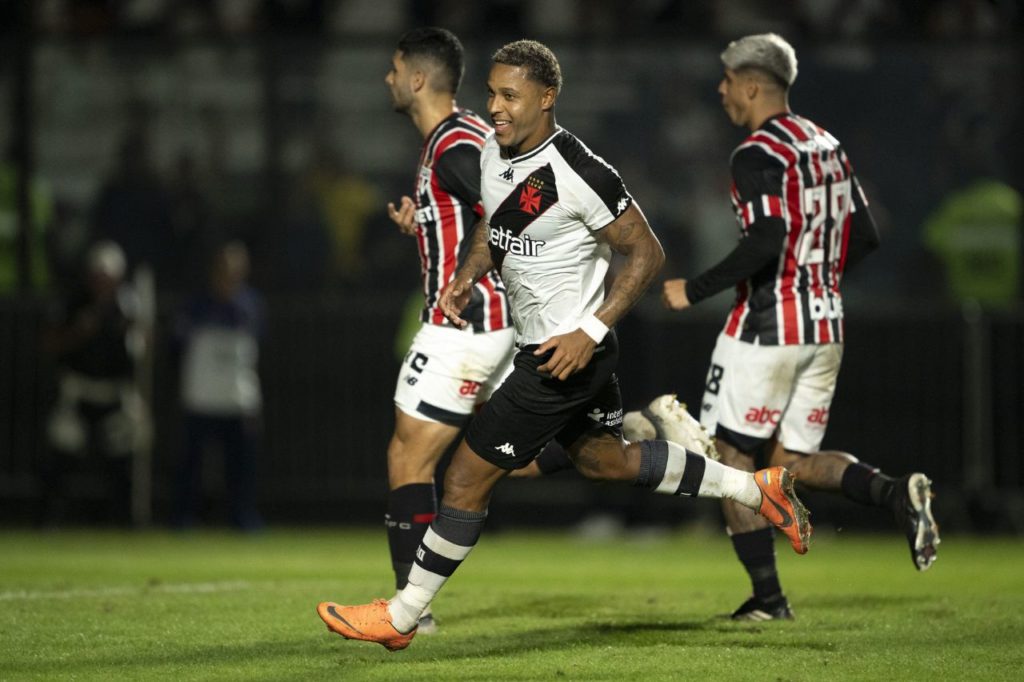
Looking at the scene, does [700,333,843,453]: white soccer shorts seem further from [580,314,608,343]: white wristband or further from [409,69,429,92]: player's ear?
[409,69,429,92]: player's ear

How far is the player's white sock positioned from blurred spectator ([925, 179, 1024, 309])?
8.74 meters

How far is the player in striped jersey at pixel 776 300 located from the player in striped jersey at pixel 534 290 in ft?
3.90

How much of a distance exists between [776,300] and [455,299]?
173 cm

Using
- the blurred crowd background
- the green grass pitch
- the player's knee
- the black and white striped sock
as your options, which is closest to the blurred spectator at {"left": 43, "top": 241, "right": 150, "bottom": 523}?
the blurred crowd background

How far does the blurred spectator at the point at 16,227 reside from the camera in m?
16.3

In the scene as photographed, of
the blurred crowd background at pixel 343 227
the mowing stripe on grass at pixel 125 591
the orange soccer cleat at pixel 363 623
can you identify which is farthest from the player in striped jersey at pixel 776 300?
the blurred crowd background at pixel 343 227

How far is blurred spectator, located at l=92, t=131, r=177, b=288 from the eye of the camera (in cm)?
1631

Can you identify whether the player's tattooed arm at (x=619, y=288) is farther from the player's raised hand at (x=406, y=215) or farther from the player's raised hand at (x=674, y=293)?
the player's raised hand at (x=406, y=215)

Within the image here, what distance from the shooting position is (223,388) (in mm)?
15055

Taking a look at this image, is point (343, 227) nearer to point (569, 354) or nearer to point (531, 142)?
point (531, 142)

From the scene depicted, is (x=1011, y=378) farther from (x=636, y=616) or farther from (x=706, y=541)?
(x=636, y=616)

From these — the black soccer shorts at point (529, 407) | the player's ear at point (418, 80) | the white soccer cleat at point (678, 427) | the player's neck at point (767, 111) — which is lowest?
the white soccer cleat at point (678, 427)

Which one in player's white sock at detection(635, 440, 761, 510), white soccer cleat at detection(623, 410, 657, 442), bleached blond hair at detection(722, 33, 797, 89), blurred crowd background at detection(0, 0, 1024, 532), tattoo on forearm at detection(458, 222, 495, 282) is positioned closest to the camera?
player's white sock at detection(635, 440, 761, 510)

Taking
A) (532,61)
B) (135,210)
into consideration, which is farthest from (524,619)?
(135,210)
